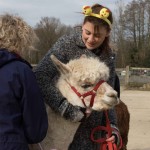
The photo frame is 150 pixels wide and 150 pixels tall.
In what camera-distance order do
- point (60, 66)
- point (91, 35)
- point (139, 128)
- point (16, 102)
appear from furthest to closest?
1. point (139, 128)
2. point (91, 35)
3. point (60, 66)
4. point (16, 102)

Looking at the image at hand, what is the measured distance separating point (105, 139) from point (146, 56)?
33.9 meters

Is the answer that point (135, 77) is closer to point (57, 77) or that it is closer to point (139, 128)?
point (139, 128)

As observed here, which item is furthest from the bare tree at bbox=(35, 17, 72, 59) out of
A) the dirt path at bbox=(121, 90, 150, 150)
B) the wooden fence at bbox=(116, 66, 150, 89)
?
the dirt path at bbox=(121, 90, 150, 150)

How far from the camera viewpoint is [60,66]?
2855mm

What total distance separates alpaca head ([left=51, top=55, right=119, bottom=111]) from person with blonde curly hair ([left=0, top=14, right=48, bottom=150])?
458 millimetres

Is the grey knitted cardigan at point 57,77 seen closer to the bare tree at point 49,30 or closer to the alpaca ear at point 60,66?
the alpaca ear at point 60,66

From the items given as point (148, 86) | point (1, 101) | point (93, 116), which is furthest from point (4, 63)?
point (148, 86)

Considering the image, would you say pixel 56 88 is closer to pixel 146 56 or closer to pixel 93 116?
pixel 93 116

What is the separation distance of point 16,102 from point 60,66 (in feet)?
2.12

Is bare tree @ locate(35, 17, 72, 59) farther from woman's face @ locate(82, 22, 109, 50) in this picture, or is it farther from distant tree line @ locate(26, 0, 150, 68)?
woman's face @ locate(82, 22, 109, 50)

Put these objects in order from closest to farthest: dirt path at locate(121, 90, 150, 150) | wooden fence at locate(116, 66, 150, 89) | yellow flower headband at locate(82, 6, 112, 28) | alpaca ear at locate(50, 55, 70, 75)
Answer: alpaca ear at locate(50, 55, 70, 75)
yellow flower headband at locate(82, 6, 112, 28)
dirt path at locate(121, 90, 150, 150)
wooden fence at locate(116, 66, 150, 89)

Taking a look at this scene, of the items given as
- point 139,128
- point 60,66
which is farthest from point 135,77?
point 60,66

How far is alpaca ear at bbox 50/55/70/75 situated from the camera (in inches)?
109

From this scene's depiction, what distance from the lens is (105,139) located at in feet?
10.1
